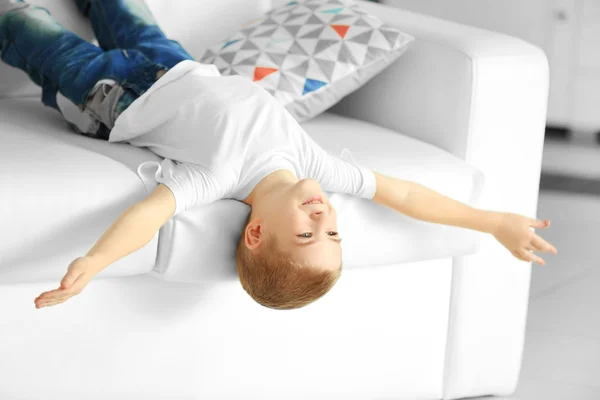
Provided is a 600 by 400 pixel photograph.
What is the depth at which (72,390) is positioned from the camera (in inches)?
52.0

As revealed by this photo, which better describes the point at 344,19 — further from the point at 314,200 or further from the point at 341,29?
the point at 314,200

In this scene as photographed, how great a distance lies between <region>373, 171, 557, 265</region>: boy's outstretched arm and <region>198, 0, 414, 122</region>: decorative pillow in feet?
1.19

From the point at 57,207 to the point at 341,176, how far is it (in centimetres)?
44

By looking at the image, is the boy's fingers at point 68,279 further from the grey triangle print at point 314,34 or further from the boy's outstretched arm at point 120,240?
the grey triangle print at point 314,34

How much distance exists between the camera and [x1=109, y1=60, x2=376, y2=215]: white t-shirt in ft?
4.29

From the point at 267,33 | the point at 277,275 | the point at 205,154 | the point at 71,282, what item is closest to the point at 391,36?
the point at 267,33

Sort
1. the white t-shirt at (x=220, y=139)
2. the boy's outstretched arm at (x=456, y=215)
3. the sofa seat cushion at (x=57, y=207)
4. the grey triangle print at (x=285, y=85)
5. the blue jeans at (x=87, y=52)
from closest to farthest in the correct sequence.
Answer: the sofa seat cushion at (x=57, y=207) < the white t-shirt at (x=220, y=139) < the boy's outstretched arm at (x=456, y=215) < the blue jeans at (x=87, y=52) < the grey triangle print at (x=285, y=85)

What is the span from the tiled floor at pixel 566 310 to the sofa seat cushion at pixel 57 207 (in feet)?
2.90

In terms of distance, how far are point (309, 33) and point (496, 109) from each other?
1.40 ft

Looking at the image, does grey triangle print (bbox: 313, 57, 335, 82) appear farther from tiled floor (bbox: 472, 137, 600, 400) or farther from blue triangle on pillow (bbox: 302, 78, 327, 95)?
tiled floor (bbox: 472, 137, 600, 400)

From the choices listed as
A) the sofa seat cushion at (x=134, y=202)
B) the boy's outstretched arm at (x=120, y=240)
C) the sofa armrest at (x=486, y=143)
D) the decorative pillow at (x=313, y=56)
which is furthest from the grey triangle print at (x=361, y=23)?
the boy's outstretched arm at (x=120, y=240)

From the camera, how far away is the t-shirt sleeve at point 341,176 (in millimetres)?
1372

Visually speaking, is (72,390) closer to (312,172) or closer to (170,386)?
(170,386)

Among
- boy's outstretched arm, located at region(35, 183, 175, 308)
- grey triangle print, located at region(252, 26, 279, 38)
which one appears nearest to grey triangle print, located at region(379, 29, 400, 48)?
grey triangle print, located at region(252, 26, 279, 38)
